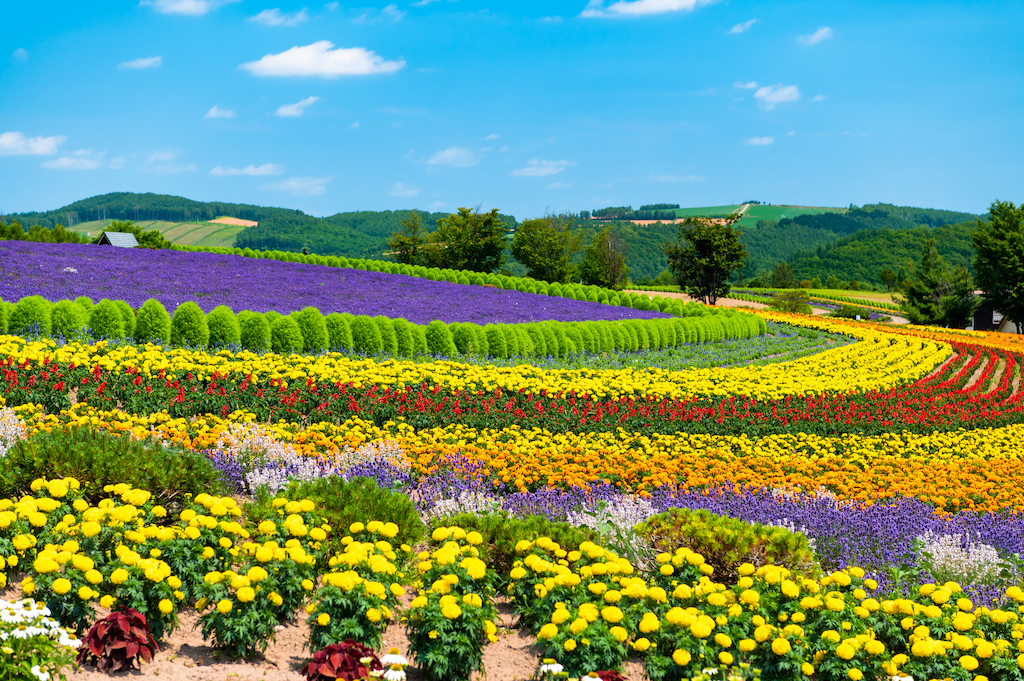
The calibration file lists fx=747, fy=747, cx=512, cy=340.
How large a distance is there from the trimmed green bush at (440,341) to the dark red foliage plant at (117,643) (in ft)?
43.8

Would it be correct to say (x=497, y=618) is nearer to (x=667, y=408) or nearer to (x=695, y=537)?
(x=695, y=537)

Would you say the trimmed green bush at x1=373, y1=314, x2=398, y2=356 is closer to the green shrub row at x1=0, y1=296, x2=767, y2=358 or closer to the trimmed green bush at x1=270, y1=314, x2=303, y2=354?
the green shrub row at x1=0, y1=296, x2=767, y2=358

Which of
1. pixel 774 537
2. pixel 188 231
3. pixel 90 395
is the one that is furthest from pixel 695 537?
pixel 188 231

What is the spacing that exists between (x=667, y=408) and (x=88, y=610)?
346 inches

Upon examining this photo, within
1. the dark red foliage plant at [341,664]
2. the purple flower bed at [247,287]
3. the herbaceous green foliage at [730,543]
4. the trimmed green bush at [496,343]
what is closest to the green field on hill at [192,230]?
the purple flower bed at [247,287]

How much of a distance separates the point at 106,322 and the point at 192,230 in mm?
128098

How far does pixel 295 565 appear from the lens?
4.22m

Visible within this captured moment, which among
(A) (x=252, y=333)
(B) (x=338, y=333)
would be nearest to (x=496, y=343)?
(B) (x=338, y=333)

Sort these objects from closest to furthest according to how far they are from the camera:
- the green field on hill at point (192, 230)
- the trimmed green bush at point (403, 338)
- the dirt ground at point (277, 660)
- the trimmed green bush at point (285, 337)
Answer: the dirt ground at point (277, 660) < the trimmed green bush at point (285, 337) < the trimmed green bush at point (403, 338) < the green field on hill at point (192, 230)

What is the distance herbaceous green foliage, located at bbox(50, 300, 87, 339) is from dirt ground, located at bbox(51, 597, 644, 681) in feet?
38.3

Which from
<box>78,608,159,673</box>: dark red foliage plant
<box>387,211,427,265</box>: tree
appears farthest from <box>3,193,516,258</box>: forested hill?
<box>78,608,159,673</box>: dark red foliage plant

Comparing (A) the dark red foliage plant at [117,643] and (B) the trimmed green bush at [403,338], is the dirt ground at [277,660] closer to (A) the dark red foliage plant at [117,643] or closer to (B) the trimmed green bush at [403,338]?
(A) the dark red foliage plant at [117,643]

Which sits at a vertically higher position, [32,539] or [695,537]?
[32,539]

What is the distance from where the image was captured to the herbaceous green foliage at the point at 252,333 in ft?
50.3
